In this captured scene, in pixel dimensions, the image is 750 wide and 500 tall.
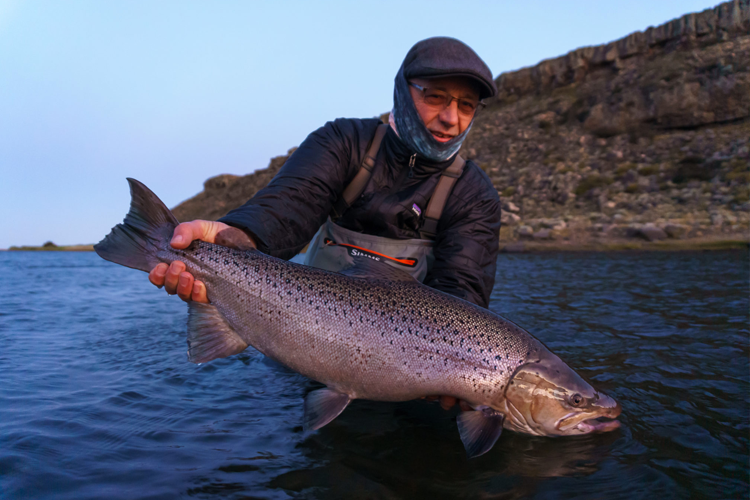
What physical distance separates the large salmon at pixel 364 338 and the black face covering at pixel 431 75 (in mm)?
1369

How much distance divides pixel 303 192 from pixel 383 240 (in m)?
0.82

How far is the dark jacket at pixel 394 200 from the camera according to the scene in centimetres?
343

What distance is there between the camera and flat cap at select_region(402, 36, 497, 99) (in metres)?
3.27

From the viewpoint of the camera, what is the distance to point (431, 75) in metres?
3.32

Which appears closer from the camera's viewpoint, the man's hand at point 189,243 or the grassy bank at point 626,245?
the man's hand at point 189,243

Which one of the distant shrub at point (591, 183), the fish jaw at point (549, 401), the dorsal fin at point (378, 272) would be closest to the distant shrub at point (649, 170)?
the distant shrub at point (591, 183)

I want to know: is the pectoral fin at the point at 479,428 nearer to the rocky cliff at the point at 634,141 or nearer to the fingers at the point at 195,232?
the fingers at the point at 195,232

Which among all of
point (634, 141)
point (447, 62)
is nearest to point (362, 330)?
point (447, 62)

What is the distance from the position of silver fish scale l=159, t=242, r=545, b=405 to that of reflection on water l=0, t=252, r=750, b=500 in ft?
1.36

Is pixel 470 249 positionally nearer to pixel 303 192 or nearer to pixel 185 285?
pixel 303 192

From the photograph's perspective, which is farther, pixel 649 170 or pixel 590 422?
pixel 649 170

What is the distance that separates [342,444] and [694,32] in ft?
143

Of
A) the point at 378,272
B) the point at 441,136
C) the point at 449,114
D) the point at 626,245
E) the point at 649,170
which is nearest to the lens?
the point at 378,272

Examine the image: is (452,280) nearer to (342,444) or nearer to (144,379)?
(342,444)
